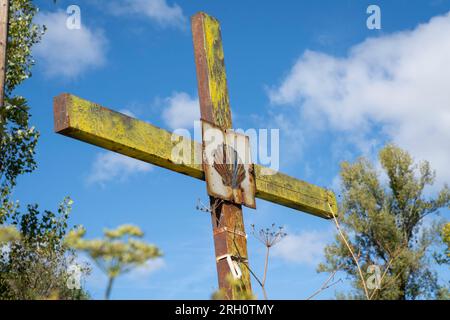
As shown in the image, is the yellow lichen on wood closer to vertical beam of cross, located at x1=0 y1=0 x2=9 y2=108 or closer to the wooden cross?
the wooden cross

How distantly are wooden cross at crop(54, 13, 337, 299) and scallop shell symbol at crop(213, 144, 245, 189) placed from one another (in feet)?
0.58

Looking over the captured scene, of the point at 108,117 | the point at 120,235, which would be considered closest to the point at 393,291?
the point at 108,117

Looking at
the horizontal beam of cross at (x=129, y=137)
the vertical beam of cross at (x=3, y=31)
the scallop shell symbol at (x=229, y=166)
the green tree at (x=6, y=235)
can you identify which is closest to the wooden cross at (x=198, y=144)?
the horizontal beam of cross at (x=129, y=137)

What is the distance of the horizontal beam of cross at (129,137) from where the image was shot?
4855 mm

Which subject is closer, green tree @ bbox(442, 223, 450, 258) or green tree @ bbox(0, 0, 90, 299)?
green tree @ bbox(0, 0, 90, 299)

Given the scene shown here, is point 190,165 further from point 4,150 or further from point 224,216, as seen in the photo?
point 4,150

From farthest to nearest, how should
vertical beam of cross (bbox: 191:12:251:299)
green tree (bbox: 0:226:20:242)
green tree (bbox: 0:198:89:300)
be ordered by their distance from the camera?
green tree (bbox: 0:198:89:300) < vertical beam of cross (bbox: 191:12:251:299) < green tree (bbox: 0:226:20:242)

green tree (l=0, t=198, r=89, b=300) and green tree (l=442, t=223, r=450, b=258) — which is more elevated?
green tree (l=442, t=223, r=450, b=258)

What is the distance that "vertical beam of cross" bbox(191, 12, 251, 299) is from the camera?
555 centimetres

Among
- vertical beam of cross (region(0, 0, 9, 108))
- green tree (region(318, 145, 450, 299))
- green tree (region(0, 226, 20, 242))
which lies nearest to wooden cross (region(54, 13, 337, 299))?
vertical beam of cross (region(0, 0, 9, 108))

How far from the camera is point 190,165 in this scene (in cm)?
567

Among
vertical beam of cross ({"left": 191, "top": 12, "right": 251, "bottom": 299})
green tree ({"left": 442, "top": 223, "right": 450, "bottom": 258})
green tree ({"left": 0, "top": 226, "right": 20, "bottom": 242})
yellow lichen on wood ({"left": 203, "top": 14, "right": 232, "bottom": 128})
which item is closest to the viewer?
green tree ({"left": 0, "top": 226, "right": 20, "bottom": 242})

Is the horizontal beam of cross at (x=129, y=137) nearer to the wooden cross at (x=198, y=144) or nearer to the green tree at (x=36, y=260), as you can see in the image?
the wooden cross at (x=198, y=144)

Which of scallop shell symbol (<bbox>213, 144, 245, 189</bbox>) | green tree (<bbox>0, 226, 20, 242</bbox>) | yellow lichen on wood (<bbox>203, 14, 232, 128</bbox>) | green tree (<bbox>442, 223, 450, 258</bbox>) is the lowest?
green tree (<bbox>0, 226, 20, 242</bbox>)
